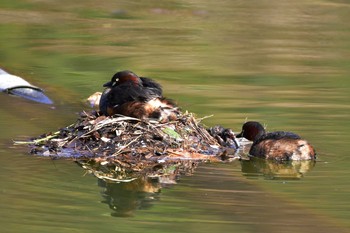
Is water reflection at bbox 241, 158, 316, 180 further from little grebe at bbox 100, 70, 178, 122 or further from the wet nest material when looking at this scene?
little grebe at bbox 100, 70, 178, 122

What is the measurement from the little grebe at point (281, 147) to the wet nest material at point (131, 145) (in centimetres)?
35

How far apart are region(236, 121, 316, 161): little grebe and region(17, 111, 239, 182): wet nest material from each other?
1.16 feet

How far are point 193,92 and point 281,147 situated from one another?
10.7 feet

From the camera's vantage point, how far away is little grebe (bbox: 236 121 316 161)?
9.36 metres

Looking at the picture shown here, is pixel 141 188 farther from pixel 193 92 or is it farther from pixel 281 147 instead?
pixel 193 92

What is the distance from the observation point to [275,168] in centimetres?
930

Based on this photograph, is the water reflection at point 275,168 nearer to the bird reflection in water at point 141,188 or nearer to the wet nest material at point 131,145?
the wet nest material at point 131,145

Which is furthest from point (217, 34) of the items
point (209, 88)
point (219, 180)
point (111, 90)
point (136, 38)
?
point (219, 180)

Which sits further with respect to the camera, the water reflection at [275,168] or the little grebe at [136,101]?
the little grebe at [136,101]

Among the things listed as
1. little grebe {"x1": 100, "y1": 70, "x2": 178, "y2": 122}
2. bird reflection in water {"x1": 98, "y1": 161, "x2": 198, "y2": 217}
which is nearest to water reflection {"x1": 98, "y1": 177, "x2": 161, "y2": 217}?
bird reflection in water {"x1": 98, "y1": 161, "x2": 198, "y2": 217}

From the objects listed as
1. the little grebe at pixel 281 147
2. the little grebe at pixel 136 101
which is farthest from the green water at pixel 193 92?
the little grebe at pixel 136 101

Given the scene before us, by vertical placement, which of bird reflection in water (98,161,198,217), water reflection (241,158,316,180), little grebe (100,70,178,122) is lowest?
water reflection (241,158,316,180)

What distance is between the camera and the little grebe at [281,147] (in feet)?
30.7

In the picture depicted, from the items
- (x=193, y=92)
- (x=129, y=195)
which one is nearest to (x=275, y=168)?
(x=129, y=195)
